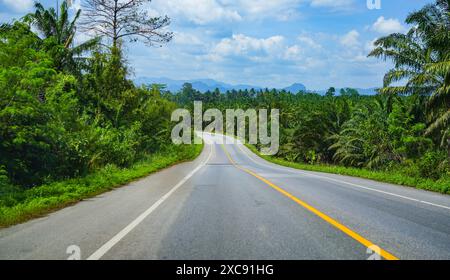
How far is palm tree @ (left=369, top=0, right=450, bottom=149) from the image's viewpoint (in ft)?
75.0

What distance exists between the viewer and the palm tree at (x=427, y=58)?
2286 centimetres

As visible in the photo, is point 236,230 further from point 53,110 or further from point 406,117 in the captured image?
point 406,117

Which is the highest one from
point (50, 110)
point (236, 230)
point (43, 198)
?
point (50, 110)

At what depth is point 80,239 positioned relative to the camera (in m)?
5.86

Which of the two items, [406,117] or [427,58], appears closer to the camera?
[427,58]

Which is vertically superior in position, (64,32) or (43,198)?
(64,32)

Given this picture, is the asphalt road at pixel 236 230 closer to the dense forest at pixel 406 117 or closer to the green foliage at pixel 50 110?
the green foliage at pixel 50 110

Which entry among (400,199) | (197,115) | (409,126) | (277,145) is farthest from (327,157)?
(197,115)

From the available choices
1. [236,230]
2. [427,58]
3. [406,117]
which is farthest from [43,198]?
[406,117]

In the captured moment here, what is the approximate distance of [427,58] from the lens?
2559 cm

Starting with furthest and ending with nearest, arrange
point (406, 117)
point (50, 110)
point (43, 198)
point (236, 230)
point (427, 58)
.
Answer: point (406, 117) < point (427, 58) < point (50, 110) < point (43, 198) < point (236, 230)

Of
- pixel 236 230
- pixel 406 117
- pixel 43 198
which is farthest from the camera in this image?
pixel 406 117

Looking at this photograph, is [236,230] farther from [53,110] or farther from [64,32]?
[64,32]
